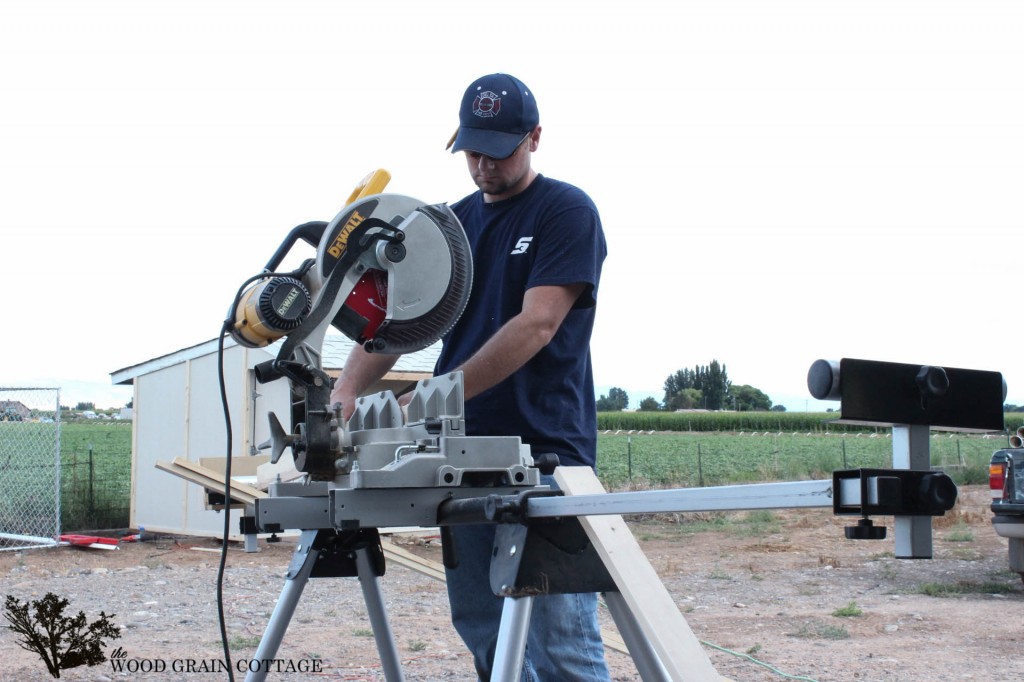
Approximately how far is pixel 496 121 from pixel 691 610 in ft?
21.3

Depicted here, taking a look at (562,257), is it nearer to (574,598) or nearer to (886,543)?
(574,598)

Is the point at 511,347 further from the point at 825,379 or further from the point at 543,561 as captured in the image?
the point at 825,379

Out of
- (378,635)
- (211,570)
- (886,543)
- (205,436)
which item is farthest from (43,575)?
(886,543)

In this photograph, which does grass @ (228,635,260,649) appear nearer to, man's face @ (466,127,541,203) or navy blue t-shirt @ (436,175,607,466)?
navy blue t-shirt @ (436,175,607,466)

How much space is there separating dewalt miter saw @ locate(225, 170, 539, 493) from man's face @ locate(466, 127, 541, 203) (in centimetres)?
26

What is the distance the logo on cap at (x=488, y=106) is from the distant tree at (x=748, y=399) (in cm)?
6465

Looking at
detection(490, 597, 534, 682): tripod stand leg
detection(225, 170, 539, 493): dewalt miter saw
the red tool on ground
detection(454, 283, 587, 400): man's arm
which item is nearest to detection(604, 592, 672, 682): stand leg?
detection(490, 597, 534, 682): tripod stand leg

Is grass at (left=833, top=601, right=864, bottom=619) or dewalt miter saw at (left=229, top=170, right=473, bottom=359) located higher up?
dewalt miter saw at (left=229, top=170, right=473, bottom=359)

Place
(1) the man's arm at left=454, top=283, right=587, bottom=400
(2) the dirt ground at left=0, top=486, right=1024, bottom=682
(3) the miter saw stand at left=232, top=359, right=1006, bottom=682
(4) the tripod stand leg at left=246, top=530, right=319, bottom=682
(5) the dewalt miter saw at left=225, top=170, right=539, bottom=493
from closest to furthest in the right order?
(3) the miter saw stand at left=232, top=359, right=1006, bottom=682 < (5) the dewalt miter saw at left=225, top=170, right=539, bottom=493 < (1) the man's arm at left=454, top=283, right=587, bottom=400 < (4) the tripod stand leg at left=246, top=530, right=319, bottom=682 < (2) the dirt ground at left=0, top=486, right=1024, bottom=682

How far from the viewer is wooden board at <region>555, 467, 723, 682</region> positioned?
209 centimetres

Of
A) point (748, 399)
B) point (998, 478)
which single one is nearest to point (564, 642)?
point (998, 478)

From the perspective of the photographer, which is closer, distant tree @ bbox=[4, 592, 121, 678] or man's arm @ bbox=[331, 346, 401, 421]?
man's arm @ bbox=[331, 346, 401, 421]

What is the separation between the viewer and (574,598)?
264cm

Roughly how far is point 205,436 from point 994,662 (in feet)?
32.4
